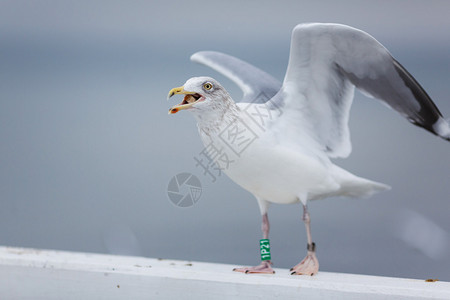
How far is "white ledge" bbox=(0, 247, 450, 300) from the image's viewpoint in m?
1.34

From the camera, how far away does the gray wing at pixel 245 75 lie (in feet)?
5.47

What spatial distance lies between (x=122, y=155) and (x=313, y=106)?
781 mm

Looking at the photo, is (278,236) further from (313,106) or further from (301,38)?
(301,38)

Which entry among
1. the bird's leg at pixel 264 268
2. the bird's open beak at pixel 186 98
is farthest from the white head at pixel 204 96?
the bird's leg at pixel 264 268

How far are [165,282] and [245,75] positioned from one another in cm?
65

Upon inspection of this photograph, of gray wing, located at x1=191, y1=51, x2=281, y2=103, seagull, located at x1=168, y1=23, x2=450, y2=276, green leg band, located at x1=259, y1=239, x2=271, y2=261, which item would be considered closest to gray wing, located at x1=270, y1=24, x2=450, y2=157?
seagull, located at x1=168, y1=23, x2=450, y2=276

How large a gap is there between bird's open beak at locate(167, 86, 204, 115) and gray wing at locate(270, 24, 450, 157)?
225 mm

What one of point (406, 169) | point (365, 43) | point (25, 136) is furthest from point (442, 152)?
point (25, 136)

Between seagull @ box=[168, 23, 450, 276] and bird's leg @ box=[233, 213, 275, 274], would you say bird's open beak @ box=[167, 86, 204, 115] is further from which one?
bird's leg @ box=[233, 213, 275, 274]

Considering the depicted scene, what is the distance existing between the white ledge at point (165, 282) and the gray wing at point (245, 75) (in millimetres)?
494

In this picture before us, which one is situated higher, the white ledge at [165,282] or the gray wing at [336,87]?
the gray wing at [336,87]

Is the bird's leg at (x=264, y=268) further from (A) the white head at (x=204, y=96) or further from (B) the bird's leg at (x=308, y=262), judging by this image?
(A) the white head at (x=204, y=96)

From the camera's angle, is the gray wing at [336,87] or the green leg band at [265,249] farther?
the green leg band at [265,249]

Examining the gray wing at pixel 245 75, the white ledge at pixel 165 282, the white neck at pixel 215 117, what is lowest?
the white ledge at pixel 165 282
